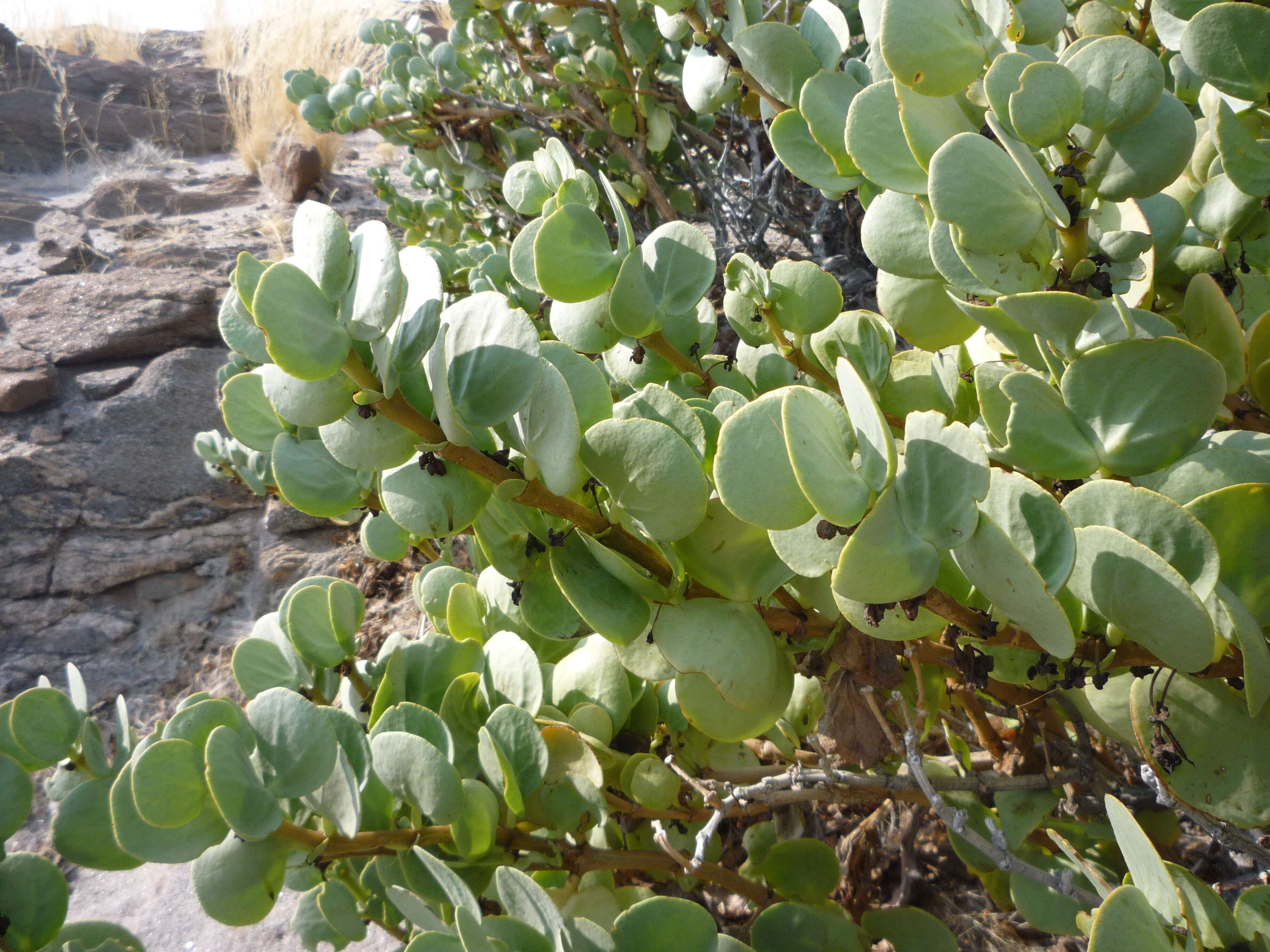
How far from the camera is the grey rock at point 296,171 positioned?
18.6ft

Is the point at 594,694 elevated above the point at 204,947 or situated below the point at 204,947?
above

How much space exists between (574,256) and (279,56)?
8.78 metres

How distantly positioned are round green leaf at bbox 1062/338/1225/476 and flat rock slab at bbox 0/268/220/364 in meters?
4.08

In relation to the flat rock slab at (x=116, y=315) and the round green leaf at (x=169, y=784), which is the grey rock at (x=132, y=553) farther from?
the round green leaf at (x=169, y=784)

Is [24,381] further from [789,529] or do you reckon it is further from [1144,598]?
[1144,598]

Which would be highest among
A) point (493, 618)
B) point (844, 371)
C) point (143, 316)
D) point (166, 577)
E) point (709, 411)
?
point (844, 371)

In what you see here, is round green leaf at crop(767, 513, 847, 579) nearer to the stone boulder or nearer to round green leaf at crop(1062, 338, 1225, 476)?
round green leaf at crop(1062, 338, 1225, 476)

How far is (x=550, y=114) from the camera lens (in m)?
1.90

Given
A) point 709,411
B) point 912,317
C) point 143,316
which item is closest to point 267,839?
point 709,411

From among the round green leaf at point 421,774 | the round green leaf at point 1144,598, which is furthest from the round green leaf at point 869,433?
the round green leaf at point 421,774

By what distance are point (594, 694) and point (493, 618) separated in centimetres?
15

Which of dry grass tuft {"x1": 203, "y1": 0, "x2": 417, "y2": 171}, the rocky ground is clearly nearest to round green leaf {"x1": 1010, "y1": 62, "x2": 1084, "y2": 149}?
the rocky ground

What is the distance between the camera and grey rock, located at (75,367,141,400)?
3.42 metres

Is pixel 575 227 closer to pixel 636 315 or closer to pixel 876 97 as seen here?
pixel 636 315
